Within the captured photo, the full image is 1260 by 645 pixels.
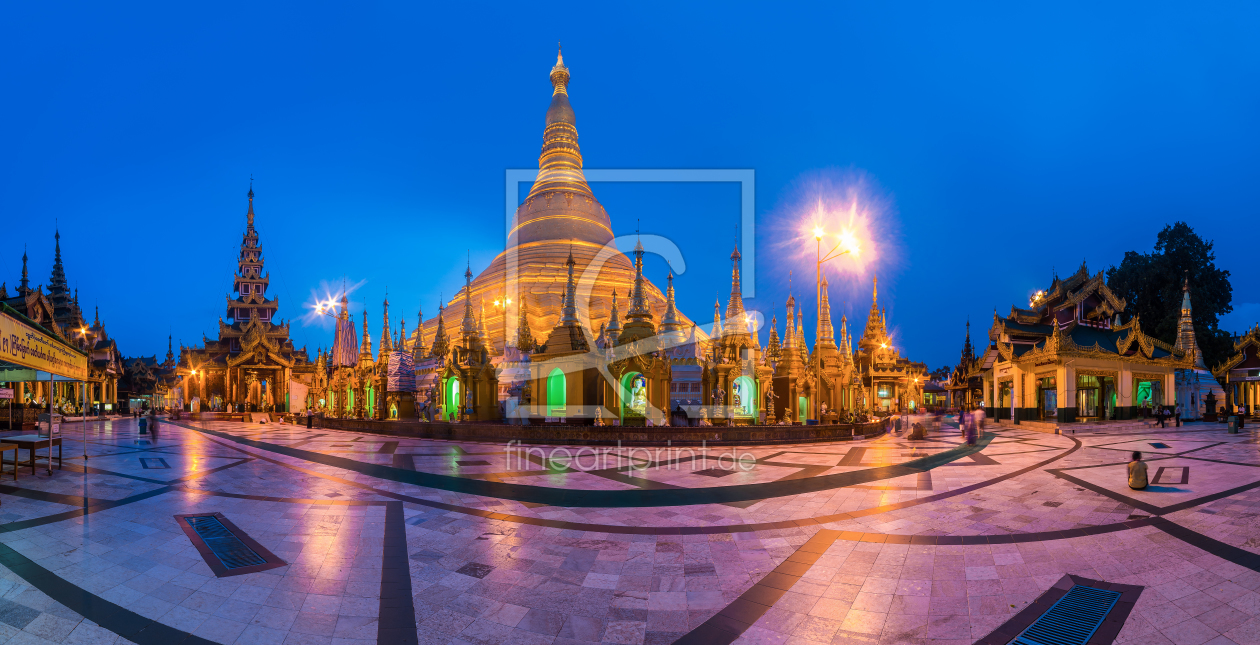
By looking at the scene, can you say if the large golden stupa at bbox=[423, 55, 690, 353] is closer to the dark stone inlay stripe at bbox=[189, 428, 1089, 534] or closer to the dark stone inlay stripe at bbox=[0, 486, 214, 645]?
the dark stone inlay stripe at bbox=[189, 428, 1089, 534]

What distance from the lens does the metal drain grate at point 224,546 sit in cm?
672

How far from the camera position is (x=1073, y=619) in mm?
5465

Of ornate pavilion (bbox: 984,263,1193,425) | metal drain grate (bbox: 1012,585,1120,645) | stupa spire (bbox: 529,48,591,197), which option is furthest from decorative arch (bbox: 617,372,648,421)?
stupa spire (bbox: 529,48,591,197)

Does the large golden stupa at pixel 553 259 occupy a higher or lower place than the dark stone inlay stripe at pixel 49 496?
higher

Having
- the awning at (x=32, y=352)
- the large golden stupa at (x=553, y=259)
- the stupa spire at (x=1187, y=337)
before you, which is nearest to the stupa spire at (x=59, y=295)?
the large golden stupa at (x=553, y=259)

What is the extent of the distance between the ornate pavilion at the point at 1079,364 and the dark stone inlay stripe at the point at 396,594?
39.7m

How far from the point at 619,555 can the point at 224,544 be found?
518 centimetres

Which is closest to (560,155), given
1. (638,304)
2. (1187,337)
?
(638,304)

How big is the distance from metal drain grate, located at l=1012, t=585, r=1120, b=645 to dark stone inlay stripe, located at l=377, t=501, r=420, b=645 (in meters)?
5.41

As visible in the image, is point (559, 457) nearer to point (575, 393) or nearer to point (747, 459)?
point (747, 459)

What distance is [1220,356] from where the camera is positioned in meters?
47.5

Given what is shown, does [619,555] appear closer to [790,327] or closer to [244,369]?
[790,327]

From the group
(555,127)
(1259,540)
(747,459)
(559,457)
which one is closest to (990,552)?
(1259,540)

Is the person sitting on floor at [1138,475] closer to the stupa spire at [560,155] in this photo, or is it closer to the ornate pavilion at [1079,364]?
the ornate pavilion at [1079,364]
